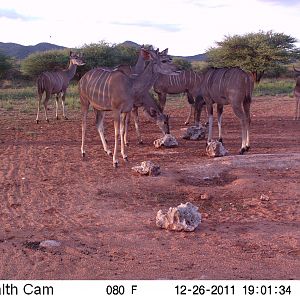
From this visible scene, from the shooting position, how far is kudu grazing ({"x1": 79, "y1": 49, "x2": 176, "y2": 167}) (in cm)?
1019

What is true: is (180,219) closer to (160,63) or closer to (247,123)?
(160,63)

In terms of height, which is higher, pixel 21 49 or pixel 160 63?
pixel 21 49

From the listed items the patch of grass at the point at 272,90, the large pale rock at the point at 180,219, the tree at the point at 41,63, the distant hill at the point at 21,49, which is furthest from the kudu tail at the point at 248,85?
the distant hill at the point at 21,49

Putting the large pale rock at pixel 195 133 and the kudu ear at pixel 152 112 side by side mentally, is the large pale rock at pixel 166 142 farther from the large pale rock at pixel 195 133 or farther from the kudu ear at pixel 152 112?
the large pale rock at pixel 195 133

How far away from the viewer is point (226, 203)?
780 cm

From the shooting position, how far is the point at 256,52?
1650 inches

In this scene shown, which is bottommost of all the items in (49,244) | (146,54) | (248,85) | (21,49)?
(49,244)

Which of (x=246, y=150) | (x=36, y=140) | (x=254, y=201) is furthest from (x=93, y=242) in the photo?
(x=36, y=140)

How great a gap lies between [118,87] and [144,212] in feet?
11.5

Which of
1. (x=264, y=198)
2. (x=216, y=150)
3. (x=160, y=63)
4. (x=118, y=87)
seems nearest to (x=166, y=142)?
(x=216, y=150)

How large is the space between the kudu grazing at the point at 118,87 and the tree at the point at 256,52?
100 ft

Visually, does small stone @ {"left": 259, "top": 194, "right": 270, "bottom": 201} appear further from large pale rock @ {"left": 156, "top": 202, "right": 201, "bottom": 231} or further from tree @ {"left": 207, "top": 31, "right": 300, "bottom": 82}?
tree @ {"left": 207, "top": 31, "right": 300, "bottom": 82}

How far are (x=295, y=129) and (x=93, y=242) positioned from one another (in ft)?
33.3
